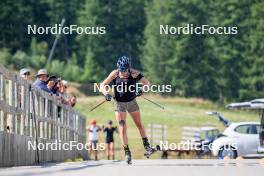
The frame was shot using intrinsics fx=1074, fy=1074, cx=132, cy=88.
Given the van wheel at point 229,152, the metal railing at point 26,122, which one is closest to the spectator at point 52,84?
the metal railing at point 26,122

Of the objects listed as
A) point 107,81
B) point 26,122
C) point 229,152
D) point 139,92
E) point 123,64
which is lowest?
point 229,152

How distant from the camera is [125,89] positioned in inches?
806

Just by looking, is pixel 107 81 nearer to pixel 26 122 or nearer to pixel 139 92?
pixel 139 92

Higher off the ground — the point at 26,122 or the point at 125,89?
the point at 125,89

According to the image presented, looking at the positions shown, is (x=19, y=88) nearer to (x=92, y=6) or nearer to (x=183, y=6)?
(x=183, y=6)

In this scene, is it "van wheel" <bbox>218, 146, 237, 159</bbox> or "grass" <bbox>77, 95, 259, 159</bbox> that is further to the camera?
"grass" <bbox>77, 95, 259, 159</bbox>

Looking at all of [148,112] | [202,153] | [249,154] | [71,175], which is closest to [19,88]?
[71,175]

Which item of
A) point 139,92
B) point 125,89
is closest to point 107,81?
point 125,89

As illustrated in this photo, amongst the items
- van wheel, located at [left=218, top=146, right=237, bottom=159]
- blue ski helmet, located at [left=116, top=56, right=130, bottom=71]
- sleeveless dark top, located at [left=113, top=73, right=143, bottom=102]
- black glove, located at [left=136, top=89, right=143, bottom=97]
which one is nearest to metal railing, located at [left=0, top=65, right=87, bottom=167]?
sleeveless dark top, located at [left=113, top=73, right=143, bottom=102]

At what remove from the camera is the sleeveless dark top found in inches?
801

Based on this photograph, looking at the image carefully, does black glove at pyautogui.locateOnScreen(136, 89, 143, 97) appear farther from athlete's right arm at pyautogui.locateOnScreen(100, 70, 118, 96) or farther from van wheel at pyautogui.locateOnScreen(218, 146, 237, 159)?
van wheel at pyautogui.locateOnScreen(218, 146, 237, 159)

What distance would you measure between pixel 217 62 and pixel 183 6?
22.5 feet

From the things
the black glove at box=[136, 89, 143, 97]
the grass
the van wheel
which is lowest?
the van wheel

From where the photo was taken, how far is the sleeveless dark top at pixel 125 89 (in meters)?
20.3
